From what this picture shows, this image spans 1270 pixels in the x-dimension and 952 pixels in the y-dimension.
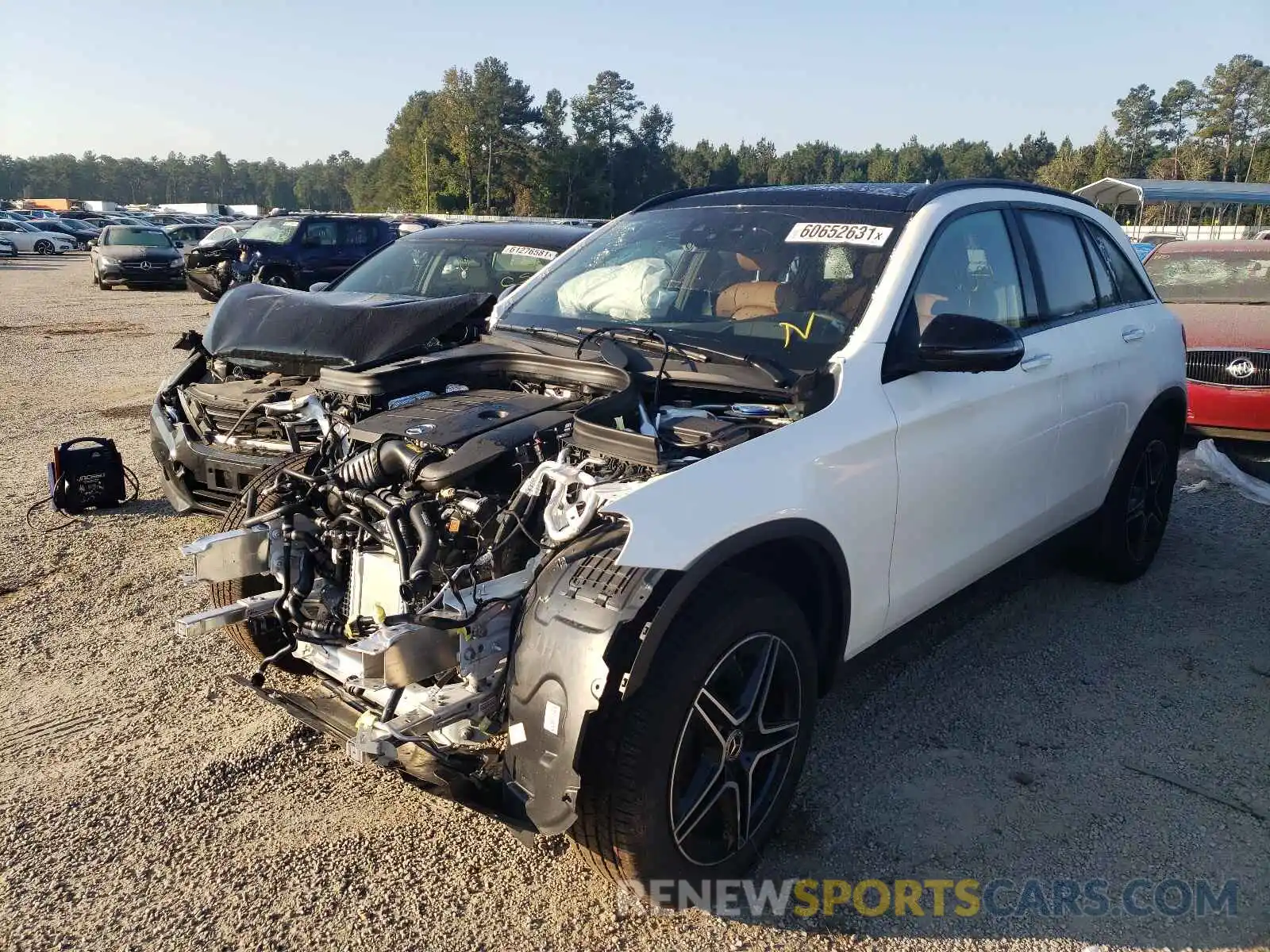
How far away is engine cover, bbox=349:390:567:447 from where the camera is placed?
2.90 m

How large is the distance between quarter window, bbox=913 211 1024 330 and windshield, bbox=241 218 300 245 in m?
17.4

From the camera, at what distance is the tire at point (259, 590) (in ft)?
11.0

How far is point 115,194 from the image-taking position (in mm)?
148250

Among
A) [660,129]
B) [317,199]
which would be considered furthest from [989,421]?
[317,199]

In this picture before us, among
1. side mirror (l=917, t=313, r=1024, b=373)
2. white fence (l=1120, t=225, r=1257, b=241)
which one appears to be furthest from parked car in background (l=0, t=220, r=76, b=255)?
side mirror (l=917, t=313, r=1024, b=373)

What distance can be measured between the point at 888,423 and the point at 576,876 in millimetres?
1636

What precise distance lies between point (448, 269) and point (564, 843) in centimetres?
513

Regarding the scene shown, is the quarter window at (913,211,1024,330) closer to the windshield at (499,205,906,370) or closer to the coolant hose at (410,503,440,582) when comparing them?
the windshield at (499,205,906,370)

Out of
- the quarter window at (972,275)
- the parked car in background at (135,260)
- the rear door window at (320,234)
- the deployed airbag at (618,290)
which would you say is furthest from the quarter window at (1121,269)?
the parked car in background at (135,260)

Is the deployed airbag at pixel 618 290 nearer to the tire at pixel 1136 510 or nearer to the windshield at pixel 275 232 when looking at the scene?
the tire at pixel 1136 510

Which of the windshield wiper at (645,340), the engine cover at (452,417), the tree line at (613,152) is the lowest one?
the engine cover at (452,417)

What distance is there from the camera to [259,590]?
3.42 meters

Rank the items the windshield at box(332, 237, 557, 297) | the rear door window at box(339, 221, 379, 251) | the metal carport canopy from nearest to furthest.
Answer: the windshield at box(332, 237, 557, 297) → the rear door window at box(339, 221, 379, 251) → the metal carport canopy

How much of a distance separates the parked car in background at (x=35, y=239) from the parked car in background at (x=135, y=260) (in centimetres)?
1947
